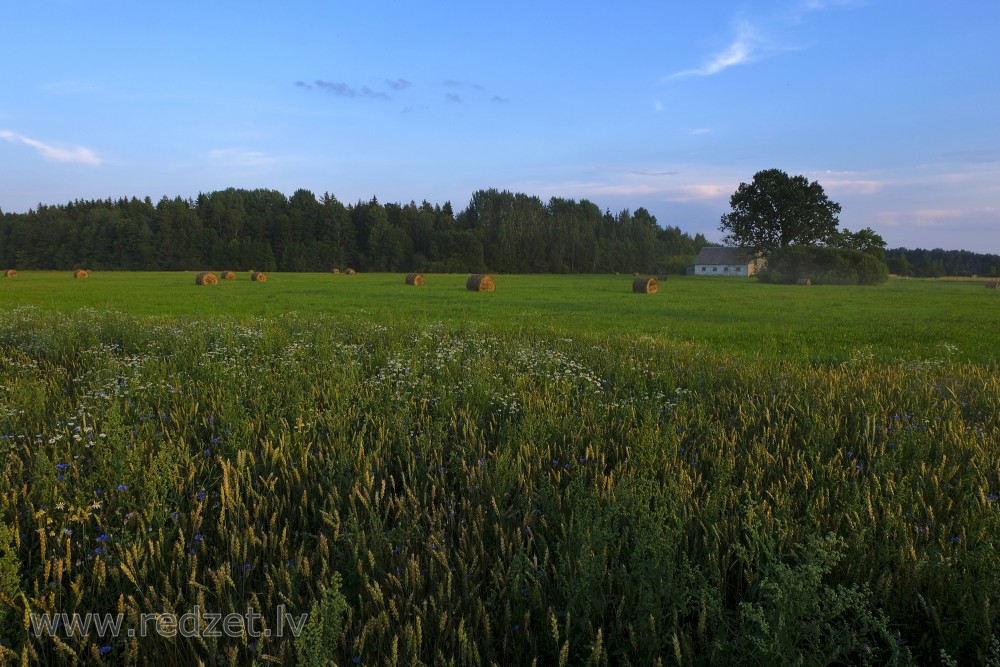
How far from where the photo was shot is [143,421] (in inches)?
193

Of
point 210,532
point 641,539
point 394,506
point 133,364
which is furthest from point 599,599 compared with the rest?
point 133,364

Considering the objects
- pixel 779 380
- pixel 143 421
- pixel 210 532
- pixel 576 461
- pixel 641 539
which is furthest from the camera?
pixel 779 380

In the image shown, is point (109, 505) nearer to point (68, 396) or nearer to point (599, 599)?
point (599, 599)

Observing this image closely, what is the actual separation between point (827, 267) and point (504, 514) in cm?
6106

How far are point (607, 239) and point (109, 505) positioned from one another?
116326 millimetres

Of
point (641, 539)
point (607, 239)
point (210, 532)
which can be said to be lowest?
point (210, 532)

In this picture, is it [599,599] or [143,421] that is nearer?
[599,599]

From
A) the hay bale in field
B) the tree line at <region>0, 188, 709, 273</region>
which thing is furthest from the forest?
the hay bale in field

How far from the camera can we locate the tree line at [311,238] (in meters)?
94.2

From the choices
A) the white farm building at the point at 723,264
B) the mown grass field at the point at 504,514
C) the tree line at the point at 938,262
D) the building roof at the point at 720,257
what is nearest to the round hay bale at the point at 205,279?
the mown grass field at the point at 504,514

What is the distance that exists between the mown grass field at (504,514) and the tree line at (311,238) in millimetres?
89734

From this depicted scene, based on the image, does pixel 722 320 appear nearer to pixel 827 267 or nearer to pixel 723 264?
pixel 827 267

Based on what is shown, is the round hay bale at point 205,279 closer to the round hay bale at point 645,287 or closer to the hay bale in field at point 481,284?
the hay bale in field at point 481,284

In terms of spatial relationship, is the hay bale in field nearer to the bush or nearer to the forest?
the bush
